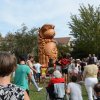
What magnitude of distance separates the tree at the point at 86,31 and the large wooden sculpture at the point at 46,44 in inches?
938

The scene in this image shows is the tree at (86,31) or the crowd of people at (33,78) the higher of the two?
the tree at (86,31)

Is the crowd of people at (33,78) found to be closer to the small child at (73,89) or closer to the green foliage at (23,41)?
the small child at (73,89)

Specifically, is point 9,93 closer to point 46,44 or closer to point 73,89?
point 73,89

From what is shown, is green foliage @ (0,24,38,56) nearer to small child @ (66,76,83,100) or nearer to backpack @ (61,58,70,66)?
backpack @ (61,58,70,66)

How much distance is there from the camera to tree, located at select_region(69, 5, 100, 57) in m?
56.3

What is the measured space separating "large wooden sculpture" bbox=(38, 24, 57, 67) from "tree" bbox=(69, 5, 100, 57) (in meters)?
23.8

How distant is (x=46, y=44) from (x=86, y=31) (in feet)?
82.8

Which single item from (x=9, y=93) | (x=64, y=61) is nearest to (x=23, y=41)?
(x=64, y=61)

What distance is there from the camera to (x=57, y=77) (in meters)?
11.7

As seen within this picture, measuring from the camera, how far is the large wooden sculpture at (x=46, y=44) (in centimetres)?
3222

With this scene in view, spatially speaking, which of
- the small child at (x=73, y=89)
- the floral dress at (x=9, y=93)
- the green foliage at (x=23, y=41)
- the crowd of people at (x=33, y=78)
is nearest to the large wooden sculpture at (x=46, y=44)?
the crowd of people at (x=33, y=78)

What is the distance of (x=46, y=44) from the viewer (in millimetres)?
32406

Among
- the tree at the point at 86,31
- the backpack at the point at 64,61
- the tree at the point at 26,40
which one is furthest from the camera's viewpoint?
the tree at the point at 26,40

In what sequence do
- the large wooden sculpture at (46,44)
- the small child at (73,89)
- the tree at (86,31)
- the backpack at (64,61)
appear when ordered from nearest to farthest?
the small child at (73,89)
the backpack at (64,61)
the large wooden sculpture at (46,44)
the tree at (86,31)
